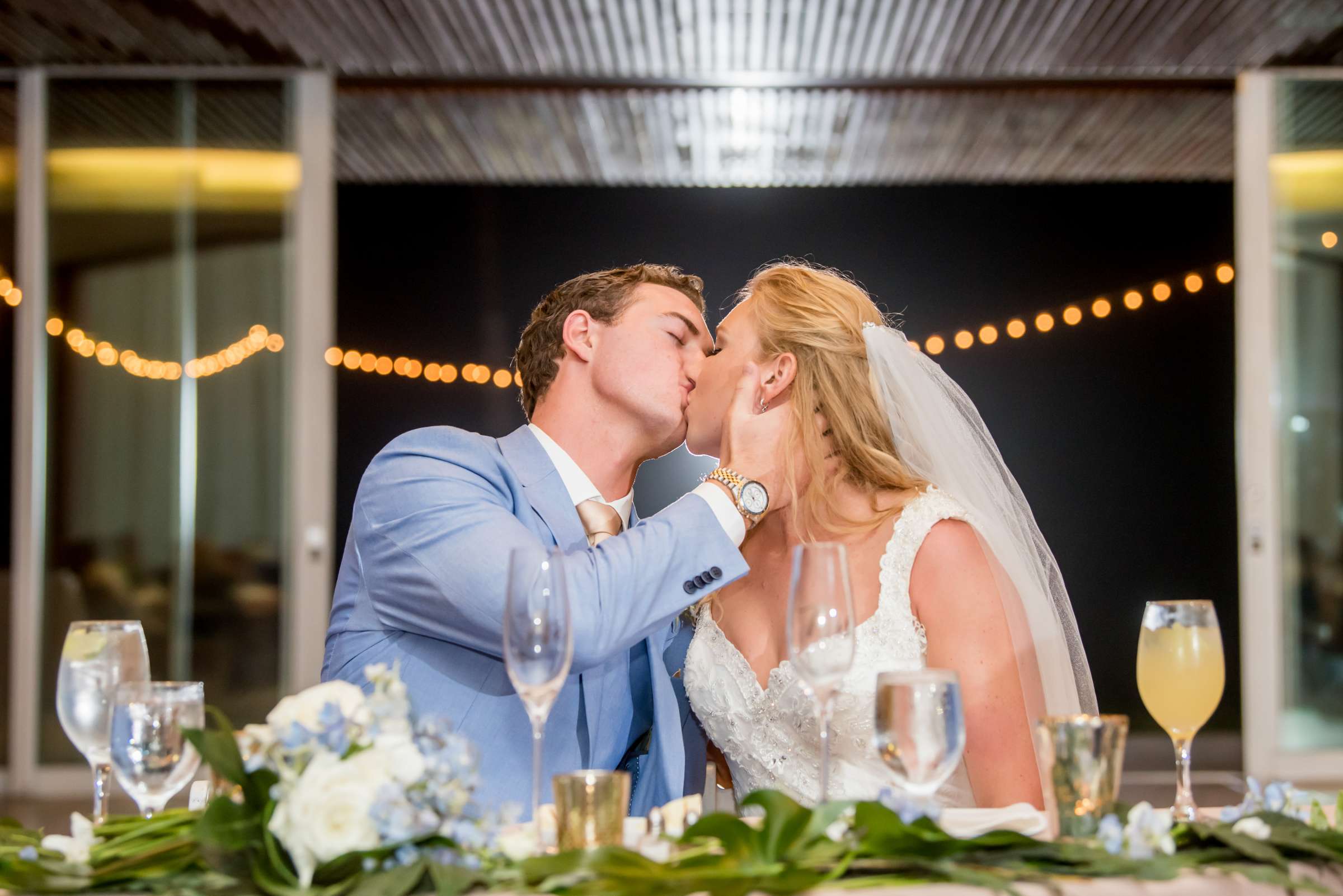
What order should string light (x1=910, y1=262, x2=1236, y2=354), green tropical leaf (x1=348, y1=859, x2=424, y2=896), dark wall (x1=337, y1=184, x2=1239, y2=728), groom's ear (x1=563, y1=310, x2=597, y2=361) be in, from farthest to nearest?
1. string light (x1=910, y1=262, x2=1236, y2=354)
2. dark wall (x1=337, y1=184, x2=1239, y2=728)
3. groom's ear (x1=563, y1=310, x2=597, y2=361)
4. green tropical leaf (x1=348, y1=859, x2=424, y2=896)

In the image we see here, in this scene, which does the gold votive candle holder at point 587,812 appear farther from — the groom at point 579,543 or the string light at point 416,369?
the string light at point 416,369

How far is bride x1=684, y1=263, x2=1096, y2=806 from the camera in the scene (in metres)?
2.02

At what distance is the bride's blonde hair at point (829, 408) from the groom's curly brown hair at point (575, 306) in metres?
0.22

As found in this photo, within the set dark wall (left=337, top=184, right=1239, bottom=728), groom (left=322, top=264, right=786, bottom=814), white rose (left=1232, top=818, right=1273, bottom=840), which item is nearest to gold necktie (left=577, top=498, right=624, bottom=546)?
groom (left=322, top=264, right=786, bottom=814)

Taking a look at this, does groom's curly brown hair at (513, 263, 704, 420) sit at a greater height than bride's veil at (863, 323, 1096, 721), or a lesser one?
greater

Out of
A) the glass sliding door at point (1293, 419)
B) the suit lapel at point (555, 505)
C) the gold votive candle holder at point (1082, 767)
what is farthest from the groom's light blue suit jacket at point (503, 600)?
the glass sliding door at point (1293, 419)

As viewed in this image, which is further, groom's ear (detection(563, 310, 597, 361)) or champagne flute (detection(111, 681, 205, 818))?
groom's ear (detection(563, 310, 597, 361))

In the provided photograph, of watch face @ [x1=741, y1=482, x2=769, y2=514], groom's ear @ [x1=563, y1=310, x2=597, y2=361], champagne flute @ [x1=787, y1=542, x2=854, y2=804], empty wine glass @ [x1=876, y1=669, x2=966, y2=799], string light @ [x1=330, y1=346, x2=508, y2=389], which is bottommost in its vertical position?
empty wine glass @ [x1=876, y1=669, x2=966, y2=799]

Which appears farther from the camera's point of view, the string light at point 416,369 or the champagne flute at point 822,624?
the string light at point 416,369

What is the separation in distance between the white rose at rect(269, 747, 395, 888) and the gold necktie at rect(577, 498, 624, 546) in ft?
3.75

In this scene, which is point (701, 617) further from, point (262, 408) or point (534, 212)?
point (534, 212)

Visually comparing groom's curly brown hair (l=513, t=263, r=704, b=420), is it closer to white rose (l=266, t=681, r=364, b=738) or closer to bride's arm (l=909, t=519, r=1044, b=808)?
bride's arm (l=909, t=519, r=1044, b=808)

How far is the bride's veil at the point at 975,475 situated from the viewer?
2100 mm

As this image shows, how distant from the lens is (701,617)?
2449 mm
